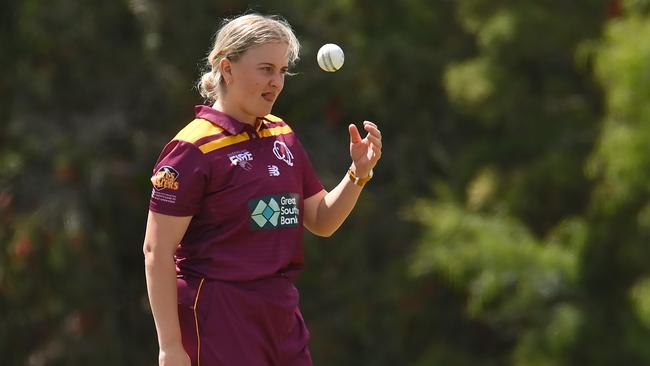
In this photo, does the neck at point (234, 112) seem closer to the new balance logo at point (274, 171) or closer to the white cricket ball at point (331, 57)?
the new balance logo at point (274, 171)

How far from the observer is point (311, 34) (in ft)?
35.3

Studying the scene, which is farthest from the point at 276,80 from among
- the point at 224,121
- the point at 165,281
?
the point at 165,281

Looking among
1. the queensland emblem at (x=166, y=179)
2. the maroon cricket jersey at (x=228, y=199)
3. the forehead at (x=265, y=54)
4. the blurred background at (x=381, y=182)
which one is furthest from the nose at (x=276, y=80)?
the blurred background at (x=381, y=182)

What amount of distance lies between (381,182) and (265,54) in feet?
27.6

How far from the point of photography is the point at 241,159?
3396 mm

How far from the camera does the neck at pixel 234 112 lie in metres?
3.47

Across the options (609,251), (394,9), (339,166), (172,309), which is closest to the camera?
(172,309)

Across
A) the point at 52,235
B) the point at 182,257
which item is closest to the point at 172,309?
the point at 182,257

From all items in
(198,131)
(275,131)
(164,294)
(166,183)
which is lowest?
(164,294)

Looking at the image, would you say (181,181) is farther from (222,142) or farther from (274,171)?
(274,171)

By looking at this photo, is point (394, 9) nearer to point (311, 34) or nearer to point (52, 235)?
point (311, 34)

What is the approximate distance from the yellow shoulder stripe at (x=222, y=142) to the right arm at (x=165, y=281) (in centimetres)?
18

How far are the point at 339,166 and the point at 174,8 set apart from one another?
1.80m

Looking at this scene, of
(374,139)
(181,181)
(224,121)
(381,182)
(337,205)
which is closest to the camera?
(181,181)
